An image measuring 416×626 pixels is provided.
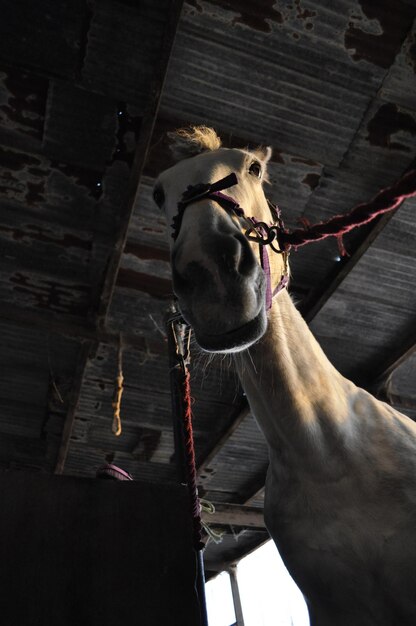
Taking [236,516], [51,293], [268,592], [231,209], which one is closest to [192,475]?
[231,209]

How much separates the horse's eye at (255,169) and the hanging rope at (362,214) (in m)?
0.45

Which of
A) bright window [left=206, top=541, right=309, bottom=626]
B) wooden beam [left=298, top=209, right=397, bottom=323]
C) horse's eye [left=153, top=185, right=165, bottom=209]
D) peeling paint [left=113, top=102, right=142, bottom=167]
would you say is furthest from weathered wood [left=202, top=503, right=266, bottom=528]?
horse's eye [left=153, top=185, right=165, bottom=209]

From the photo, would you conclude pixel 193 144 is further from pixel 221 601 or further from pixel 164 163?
pixel 221 601

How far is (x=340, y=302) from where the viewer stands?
17.8 ft

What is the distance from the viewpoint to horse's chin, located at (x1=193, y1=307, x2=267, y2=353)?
153cm

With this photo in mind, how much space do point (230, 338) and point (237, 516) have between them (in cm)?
617

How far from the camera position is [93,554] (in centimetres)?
161

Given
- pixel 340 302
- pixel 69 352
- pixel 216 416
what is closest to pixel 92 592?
pixel 340 302

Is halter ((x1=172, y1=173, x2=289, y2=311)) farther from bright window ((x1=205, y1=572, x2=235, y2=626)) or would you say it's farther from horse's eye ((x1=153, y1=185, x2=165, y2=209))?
bright window ((x1=205, y1=572, x2=235, y2=626))

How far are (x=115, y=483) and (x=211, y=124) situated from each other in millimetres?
3099

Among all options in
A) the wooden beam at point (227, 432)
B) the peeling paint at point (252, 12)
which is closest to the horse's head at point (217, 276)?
the peeling paint at point (252, 12)

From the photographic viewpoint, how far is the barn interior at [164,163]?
3.40 meters

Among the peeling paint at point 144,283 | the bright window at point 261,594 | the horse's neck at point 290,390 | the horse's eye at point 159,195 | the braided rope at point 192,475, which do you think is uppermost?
the peeling paint at point 144,283

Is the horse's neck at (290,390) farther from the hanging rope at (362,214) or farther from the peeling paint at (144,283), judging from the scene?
the peeling paint at (144,283)
